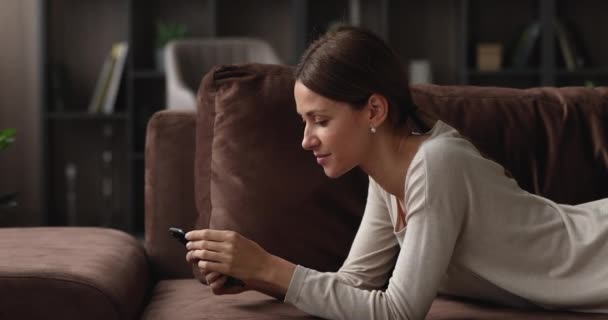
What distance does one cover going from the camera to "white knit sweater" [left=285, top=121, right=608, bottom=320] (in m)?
1.40

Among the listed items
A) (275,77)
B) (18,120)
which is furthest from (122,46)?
(275,77)

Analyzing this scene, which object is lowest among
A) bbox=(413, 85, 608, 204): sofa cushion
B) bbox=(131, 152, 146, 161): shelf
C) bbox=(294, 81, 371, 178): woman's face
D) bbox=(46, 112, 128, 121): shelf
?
bbox=(131, 152, 146, 161): shelf

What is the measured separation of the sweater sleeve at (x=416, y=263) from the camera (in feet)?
4.55

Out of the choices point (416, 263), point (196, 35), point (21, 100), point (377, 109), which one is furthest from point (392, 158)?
point (21, 100)

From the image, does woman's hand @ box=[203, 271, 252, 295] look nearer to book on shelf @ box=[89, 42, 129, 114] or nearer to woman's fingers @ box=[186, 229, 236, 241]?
woman's fingers @ box=[186, 229, 236, 241]

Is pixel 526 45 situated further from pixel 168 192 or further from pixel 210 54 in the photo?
pixel 168 192

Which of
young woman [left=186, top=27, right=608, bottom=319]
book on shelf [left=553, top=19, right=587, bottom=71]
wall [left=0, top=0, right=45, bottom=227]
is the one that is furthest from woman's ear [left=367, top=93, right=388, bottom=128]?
wall [left=0, top=0, right=45, bottom=227]

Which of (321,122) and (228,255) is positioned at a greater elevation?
(321,122)

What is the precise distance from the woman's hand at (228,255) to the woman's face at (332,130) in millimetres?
181

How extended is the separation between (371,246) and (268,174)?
0.24m

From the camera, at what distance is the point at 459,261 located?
1.52m

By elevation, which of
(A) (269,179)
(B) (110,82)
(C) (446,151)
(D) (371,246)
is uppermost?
(C) (446,151)

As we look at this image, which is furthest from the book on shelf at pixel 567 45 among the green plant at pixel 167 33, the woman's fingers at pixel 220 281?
the woman's fingers at pixel 220 281

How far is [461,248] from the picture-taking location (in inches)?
59.2
